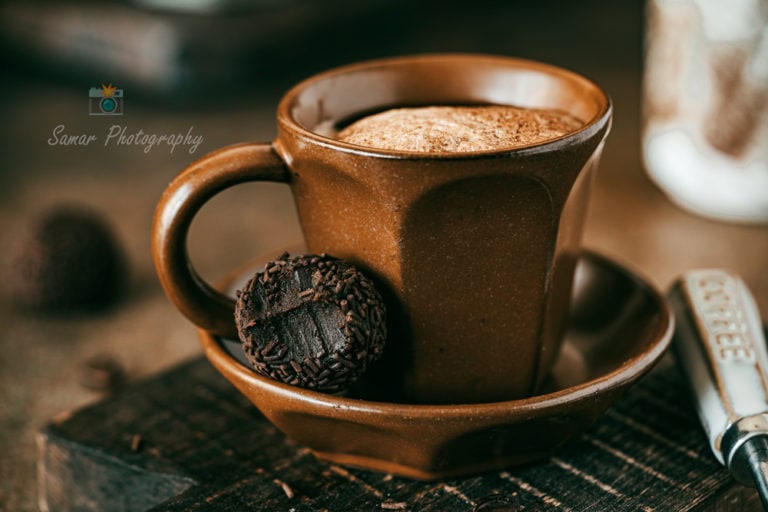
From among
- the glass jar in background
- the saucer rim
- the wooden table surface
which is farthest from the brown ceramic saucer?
the glass jar in background

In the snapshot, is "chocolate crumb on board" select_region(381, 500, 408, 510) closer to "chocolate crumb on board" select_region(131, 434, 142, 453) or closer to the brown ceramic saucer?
the brown ceramic saucer

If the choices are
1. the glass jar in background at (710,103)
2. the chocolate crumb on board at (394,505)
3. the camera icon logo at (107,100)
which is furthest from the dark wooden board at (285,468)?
the glass jar in background at (710,103)

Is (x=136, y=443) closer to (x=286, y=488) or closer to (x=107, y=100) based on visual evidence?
(x=286, y=488)

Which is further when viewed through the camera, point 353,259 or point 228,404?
point 228,404

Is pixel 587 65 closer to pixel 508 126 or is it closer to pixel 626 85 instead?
pixel 626 85

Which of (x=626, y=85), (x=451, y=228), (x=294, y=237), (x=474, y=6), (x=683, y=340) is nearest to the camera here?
(x=451, y=228)

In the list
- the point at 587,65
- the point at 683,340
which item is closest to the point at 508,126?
the point at 683,340

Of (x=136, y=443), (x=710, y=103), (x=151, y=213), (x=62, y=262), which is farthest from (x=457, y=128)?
(x=151, y=213)
